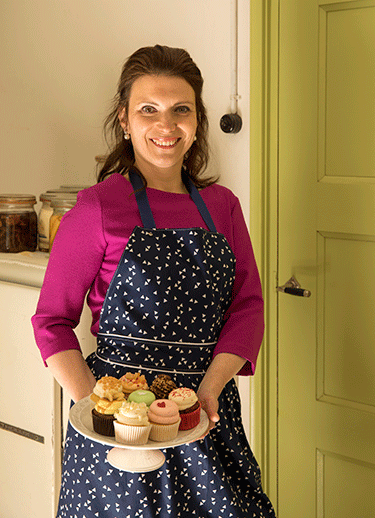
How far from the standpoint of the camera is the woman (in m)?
1.38

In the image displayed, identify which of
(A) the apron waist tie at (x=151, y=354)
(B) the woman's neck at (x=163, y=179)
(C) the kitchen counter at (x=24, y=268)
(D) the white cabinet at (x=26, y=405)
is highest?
(B) the woman's neck at (x=163, y=179)

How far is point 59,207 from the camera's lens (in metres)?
2.13

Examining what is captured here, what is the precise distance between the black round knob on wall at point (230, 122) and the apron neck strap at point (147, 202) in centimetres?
50

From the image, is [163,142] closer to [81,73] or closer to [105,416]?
[105,416]

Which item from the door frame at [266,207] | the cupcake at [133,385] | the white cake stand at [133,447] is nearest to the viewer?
the white cake stand at [133,447]

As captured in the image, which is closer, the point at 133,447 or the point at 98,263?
the point at 133,447

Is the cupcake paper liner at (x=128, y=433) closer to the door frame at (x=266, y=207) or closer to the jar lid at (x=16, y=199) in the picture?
the door frame at (x=266, y=207)

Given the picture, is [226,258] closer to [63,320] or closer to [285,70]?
[63,320]

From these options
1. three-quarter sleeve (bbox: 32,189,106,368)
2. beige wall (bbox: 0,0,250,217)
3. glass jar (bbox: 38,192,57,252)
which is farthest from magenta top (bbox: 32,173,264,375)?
glass jar (bbox: 38,192,57,252)

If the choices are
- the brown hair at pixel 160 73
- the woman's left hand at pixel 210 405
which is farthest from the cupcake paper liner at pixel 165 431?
the brown hair at pixel 160 73

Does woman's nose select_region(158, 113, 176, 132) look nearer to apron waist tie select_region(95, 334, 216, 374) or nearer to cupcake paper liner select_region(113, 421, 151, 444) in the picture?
apron waist tie select_region(95, 334, 216, 374)

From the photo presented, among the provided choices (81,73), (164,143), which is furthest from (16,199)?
(164,143)

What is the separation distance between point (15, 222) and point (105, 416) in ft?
3.73

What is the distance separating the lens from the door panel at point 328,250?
1852mm
